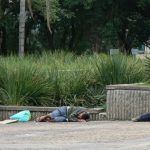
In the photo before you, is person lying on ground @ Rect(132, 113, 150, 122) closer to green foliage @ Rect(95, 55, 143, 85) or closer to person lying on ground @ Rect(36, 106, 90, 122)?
person lying on ground @ Rect(36, 106, 90, 122)

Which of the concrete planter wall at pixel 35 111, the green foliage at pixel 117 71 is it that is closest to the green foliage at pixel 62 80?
the green foliage at pixel 117 71

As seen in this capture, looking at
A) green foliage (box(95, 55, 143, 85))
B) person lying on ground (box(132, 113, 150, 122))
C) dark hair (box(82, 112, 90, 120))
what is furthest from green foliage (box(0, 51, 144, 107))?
person lying on ground (box(132, 113, 150, 122))

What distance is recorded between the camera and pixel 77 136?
1056cm

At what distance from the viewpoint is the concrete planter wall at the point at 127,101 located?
13.2 metres

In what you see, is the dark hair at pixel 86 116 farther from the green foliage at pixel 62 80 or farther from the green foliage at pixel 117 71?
the green foliage at pixel 117 71

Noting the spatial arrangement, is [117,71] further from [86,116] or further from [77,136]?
[77,136]

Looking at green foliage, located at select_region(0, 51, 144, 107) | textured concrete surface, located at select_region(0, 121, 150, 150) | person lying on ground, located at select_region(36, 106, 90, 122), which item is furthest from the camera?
green foliage, located at select_region(0, 51, 144, 107)

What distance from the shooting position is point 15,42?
45.0 meters

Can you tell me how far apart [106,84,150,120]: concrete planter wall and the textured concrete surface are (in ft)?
1.62

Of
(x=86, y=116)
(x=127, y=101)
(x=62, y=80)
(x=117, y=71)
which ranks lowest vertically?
(x=86, y=116)

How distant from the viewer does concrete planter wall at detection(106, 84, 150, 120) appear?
1323 cm

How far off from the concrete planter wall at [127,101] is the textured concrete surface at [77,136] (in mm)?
493

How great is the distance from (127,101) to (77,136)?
302cm

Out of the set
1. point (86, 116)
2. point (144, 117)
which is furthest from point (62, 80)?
point (144, 117)
